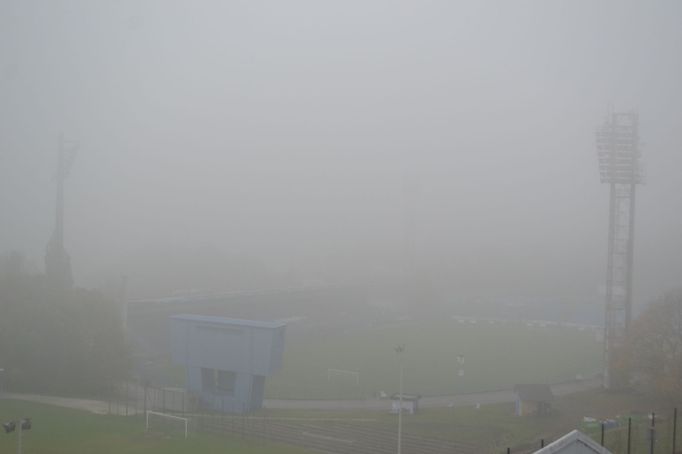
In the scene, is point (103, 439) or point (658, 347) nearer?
point (103, 439)

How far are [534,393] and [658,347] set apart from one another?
12.4 ft

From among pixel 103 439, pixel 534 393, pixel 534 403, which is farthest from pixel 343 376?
pixel 103 439

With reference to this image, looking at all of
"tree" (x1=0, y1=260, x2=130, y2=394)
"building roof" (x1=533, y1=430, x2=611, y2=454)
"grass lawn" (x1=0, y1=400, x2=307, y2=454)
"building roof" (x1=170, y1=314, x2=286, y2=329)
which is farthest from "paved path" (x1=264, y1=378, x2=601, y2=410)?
"building roof" (x1=533, y1=430, x2=611, y2=454)

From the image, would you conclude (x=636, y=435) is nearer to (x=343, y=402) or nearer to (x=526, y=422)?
(x=526, y=422)

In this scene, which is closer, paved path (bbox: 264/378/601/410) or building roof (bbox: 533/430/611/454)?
building roof (bbox: 533/430/611/454)

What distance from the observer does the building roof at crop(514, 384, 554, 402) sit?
1956 cm

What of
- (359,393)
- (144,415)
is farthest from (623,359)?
(144,415)

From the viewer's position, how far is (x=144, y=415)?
1916 cm

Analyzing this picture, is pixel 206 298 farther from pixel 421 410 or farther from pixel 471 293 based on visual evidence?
pixel 471 293

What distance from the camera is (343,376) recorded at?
26859 mm

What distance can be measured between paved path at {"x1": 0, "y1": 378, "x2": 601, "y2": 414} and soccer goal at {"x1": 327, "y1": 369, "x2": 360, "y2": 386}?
338 cm

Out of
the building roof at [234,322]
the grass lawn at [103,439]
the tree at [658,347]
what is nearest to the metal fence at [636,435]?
the tree at [658,347]

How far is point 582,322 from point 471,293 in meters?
13.5

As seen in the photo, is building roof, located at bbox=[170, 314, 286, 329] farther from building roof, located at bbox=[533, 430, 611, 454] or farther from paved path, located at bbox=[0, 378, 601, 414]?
building roof, located at bbox=[533, 430, 611, 454]
